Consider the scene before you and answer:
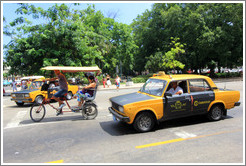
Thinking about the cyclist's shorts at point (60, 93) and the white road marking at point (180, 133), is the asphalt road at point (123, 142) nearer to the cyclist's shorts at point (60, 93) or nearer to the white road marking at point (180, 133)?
the white road marking at point (180, 133)

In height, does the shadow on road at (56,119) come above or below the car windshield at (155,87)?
below

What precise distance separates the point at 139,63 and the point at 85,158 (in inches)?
1666

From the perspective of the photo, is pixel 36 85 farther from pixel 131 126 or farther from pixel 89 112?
pixel 131 126

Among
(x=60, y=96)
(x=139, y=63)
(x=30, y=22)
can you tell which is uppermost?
(x=30, y=22)

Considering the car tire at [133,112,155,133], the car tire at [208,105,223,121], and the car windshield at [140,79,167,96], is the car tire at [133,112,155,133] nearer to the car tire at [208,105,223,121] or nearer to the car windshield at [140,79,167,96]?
the car windshield at [140,79,167,96]

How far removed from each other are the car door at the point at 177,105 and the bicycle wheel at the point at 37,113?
485 centimetres

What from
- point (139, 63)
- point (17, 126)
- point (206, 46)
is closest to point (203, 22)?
point (206, 46)

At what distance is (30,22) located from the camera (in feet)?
67.3

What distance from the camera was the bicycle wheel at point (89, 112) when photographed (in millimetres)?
7248

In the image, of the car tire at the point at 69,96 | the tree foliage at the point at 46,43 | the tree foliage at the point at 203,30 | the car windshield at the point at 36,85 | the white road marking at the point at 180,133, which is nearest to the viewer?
the white road marking at the point at 180,133

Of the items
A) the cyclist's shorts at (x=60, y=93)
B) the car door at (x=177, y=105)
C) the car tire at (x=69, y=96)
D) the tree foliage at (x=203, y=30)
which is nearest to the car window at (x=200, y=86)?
the car door at (x=177, y=105)

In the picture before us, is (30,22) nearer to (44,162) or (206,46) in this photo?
(44,162)

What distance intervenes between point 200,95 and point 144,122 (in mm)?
2142

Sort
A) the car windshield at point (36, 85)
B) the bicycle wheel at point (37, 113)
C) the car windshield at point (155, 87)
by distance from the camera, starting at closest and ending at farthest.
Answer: the car windshield at point (155, 87) < the bicycle wheel at point (37, 113) < the car windshield at point (36, 85)
